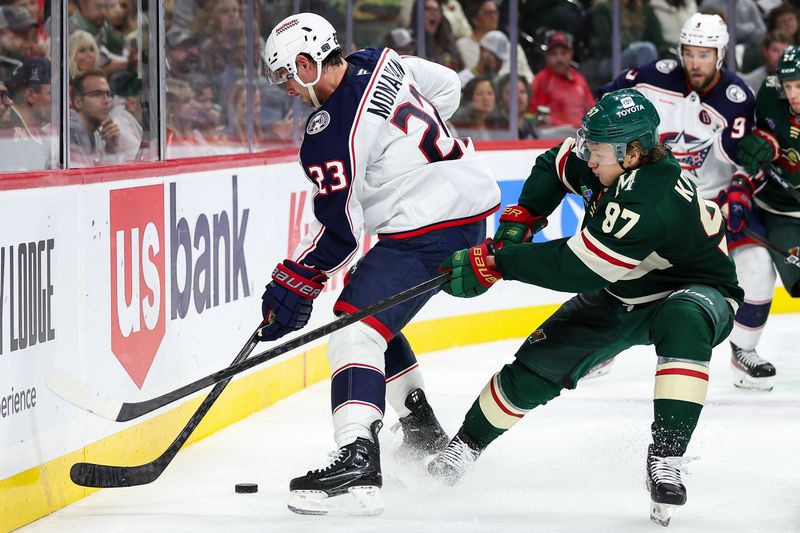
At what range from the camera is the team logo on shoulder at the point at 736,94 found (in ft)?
15.9

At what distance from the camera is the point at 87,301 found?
3234 millimetres

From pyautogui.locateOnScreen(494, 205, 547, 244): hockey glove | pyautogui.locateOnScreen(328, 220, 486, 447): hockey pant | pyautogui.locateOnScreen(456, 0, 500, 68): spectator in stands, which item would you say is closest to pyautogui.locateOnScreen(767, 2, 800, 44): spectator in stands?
pyautogui.locateOnScreen(456, 0, 500, 68): spectator in stands

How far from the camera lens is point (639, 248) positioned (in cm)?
280

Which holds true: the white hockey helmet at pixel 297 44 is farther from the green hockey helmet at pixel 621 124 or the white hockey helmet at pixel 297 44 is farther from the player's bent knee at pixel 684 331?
the player's bent knee at pixel 684 331

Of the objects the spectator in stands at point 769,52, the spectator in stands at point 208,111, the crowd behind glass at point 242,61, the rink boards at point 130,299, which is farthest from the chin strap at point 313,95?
the spectator in stands at point 769,52

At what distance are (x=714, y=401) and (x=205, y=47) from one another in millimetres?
2277

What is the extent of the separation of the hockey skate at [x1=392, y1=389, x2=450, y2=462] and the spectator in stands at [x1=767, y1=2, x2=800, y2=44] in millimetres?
4342

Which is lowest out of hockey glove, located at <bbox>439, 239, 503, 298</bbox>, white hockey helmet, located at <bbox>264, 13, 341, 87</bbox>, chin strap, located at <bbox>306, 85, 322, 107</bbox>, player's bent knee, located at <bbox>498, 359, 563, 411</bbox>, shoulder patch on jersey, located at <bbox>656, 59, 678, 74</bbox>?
player's bent knee, located at <bbox>498, 359, 563, 411</bbox>

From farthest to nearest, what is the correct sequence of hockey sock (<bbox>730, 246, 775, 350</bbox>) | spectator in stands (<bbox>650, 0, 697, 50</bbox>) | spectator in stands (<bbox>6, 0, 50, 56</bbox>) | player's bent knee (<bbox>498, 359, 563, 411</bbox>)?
spectator in stands (<bbox>650, 0, 697, 50</bbox>) < hockey sock (<bbox>730, 246, 775, 350</bbox>) < spectator in stands (<bbox>6, 0, 50, 56</bbox>) < player's bent knee (<bbox>498, 359, 563, 411</bbox>)

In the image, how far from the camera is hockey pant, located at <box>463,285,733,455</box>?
9.36 feet

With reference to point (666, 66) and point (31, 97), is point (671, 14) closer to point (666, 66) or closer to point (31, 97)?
point (666, 66)

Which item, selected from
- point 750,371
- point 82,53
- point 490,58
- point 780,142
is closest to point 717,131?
point 780,142

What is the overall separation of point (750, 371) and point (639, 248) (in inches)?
84.8

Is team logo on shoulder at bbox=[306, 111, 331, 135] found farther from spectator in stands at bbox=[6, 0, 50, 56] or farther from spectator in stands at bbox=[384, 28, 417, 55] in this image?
spectator in stands at bbox=[384, 28, 417, 55]
